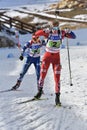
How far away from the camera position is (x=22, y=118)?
36.0 feet

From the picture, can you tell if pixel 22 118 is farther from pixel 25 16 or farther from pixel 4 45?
pixel 25 16

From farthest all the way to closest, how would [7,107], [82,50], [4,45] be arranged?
[4,45], [82,50], [7,107]

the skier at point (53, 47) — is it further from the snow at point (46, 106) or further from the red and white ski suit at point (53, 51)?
the snow at point (46, 106)

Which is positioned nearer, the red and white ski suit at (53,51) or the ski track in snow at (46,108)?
the ski track in snow at (46,108)

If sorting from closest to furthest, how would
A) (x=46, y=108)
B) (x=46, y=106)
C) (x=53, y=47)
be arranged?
1. (x=46, y=108)
2. (x=46, y=106)
3. (x=53, y=47)

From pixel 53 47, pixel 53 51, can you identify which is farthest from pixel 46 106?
pixel 53 47

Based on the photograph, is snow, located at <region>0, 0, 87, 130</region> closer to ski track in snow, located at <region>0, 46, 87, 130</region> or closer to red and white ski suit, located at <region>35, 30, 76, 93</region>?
ski track in snow, located at <region>0, 46, 87, 130</region>

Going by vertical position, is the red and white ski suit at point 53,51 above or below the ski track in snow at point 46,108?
above

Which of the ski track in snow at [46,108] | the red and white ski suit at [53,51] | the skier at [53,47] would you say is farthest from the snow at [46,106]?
the red and white ski suit at [53,51]

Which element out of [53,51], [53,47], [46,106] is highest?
[53,47]

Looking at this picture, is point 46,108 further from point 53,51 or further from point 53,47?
point 53,47

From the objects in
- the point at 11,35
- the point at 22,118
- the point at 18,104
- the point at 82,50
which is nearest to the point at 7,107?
the point at 18,104

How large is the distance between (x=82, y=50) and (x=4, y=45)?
19.6ft

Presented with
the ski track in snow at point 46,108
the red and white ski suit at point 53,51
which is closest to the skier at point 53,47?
the red and white ski suit at point 53,51
